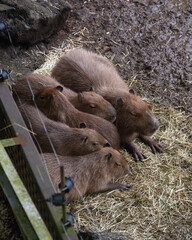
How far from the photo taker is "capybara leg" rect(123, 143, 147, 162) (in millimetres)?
4125

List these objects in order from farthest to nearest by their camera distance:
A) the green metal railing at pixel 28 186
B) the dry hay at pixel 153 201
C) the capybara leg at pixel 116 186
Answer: the capybara leg at pixel 116 186, the dry hay at pixel 153 201, the green metal railing at pixel 28 186

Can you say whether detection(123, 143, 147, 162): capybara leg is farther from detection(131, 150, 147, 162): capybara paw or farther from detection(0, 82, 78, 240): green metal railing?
detection(0, 82, 78, 240): green metal railing

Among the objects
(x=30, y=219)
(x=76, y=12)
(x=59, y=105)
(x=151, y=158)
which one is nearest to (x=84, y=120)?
(x=59, y=105)

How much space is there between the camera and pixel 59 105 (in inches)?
153

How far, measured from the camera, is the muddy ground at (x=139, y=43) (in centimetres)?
517

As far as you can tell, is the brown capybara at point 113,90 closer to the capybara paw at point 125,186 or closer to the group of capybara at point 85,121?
the group of capybara at point 85,121

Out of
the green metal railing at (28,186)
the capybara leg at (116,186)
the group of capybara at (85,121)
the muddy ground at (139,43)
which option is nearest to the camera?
the green metal railing at (28,186)

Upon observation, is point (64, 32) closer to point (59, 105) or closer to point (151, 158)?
point (59, 105)

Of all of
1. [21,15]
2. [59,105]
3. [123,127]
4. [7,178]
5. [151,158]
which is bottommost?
[151,158]

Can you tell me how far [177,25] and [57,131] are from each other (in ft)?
11.6

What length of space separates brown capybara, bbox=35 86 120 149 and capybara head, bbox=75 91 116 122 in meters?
0.19

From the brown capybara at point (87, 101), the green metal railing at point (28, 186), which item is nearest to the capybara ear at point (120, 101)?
the brown capybara at point (87, 101)

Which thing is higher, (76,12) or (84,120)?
(76,12)

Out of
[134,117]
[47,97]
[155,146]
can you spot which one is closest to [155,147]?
[155,146]
